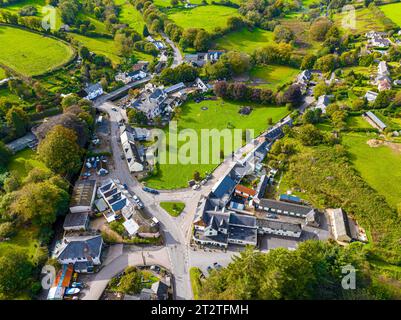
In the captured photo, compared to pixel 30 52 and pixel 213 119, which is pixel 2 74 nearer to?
pixel 30 52

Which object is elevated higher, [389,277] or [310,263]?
[310,263]

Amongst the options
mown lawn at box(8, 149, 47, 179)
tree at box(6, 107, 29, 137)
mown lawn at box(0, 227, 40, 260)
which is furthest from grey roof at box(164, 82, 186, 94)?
mown lawn at box(0, 227, 40, 260)

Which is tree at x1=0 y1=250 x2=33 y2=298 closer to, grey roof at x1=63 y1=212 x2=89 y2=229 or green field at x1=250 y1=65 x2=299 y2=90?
grey roof at x1=63 y1=212 x2=89 y2=229

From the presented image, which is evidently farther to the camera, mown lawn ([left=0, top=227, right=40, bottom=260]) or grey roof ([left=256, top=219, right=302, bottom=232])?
grey roof ([left=256, top=219, right=302, bottom=232])

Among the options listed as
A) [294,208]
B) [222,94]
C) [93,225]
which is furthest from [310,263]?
[222,94]

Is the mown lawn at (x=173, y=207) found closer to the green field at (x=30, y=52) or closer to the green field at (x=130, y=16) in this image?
the green field at (x=30, y=52)
